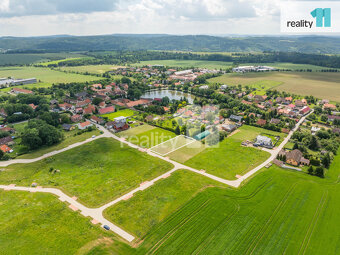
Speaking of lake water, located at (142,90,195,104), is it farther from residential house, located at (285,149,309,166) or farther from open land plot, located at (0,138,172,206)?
residential house, located at (285,149,309,166)

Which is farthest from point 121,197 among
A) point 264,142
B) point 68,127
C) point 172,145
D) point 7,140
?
point 7,140

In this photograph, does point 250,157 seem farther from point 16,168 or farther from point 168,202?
point 16,168

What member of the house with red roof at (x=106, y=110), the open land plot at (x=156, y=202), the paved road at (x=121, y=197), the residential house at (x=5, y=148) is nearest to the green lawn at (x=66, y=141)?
the paved road at (x=121, y=197)

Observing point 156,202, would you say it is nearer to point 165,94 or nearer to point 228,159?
point 228,159

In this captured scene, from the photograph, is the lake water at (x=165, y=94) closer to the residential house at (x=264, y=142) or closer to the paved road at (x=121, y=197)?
the paved road at (x=121, y=197)

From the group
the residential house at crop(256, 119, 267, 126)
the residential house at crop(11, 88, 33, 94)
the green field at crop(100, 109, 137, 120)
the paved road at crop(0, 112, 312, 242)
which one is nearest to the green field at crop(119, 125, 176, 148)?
the paved road at crop(0, 112, 312, 242)
